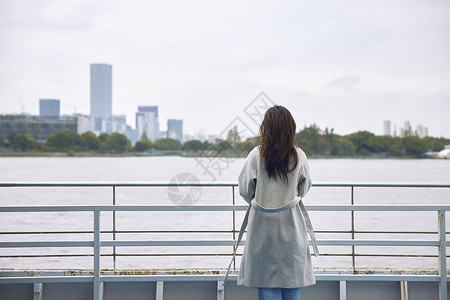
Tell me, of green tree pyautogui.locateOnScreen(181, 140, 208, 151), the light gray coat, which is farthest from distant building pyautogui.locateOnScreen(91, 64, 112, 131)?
the light gray coat

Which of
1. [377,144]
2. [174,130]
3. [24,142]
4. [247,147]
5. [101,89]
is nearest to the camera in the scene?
[247,147]

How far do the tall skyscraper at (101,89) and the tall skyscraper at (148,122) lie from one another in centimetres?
4212

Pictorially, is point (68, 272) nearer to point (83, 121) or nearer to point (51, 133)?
point (51, 133)

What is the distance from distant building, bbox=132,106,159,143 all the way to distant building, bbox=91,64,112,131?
1658 inches

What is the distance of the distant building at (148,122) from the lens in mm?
82500

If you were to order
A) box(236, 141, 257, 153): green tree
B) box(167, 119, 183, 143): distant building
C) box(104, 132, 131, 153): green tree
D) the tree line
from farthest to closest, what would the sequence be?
1. box(104, 132, 131, 153): green tree
2. box(167, 119, 183, 143): distant building
3. the tree line
4. box(236, 141, 257, 153): green tree

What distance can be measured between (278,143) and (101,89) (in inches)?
6468

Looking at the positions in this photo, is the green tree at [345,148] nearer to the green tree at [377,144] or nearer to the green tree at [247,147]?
the green tree at [377,144]

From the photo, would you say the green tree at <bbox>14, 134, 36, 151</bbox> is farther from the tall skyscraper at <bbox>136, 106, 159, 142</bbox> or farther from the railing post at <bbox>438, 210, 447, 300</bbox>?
the railing post at <bbox>438, 210, 447, 300</bbox>

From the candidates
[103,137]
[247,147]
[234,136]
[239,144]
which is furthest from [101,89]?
[247,147]

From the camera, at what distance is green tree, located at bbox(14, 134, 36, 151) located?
7081 centimetres

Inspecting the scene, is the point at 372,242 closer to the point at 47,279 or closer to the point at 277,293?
the point at 277,293

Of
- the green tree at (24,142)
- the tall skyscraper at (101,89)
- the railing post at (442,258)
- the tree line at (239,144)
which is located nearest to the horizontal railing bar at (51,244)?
the railing post at (442,258)

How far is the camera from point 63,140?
73.2 meters
